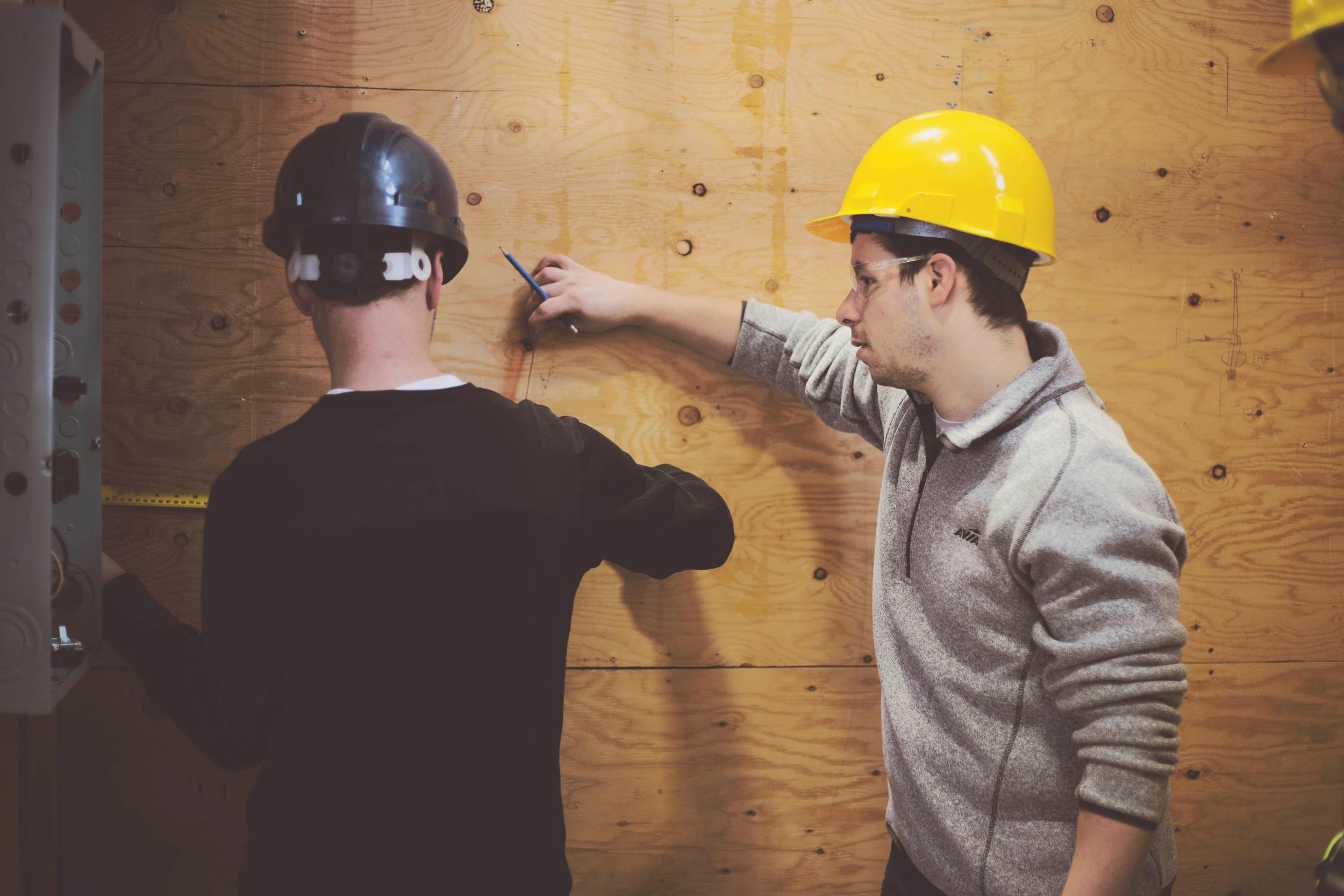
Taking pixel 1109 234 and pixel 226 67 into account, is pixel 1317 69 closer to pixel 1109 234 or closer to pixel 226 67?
pixel 1109 234

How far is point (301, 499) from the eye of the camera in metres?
1.11

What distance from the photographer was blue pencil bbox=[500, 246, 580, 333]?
5.49ft

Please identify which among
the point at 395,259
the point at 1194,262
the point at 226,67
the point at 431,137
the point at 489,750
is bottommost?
the point at 489,750

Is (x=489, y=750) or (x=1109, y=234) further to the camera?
(x=1109, y=234)

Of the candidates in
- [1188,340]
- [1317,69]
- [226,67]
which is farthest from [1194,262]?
[226,67]

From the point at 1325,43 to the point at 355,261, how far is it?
132 centimetres

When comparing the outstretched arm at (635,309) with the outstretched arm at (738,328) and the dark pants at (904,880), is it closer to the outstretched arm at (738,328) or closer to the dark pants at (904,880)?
the outstretched arm at (738,328)

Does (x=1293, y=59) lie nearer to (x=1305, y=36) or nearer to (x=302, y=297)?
(x=1305, y=36)

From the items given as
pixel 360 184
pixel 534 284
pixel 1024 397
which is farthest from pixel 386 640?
pixel 1024 397

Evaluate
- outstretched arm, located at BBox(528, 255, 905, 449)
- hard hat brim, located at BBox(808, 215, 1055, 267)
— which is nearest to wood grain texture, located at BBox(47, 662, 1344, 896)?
outstretched arm, located at BBox(528, 255, 905, 449)

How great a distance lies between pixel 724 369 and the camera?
1.86m

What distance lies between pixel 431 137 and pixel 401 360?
0.80 m

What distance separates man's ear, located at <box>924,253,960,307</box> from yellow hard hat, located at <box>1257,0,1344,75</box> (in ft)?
1.56

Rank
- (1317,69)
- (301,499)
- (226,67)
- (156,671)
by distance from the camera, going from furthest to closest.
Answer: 1. (226,67)
2. (156,671)
3. (301,499)
4. (1317,69)
